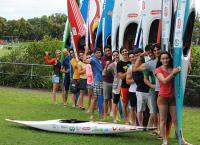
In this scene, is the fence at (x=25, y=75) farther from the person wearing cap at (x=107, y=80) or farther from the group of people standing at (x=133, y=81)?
the person wearing cap at (x=107, y=80)

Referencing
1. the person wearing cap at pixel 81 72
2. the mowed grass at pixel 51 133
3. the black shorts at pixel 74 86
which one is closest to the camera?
the mowed grass at pixel 51 133

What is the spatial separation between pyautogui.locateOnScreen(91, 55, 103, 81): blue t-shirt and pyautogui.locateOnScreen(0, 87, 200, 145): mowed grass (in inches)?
41.9

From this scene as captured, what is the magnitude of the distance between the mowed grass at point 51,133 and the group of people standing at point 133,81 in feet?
1.59

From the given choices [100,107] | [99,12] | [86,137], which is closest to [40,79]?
[99,12]

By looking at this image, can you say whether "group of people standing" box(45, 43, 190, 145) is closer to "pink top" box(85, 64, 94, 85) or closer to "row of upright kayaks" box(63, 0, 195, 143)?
"pink top" box(85, 64, 94, 85)

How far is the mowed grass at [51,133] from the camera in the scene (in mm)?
7348

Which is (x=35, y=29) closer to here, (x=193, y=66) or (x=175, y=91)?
(x=193, y=66)

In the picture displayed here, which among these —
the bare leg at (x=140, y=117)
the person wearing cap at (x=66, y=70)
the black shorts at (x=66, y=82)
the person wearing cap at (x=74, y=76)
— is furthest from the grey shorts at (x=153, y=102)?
the black shorts at (x=66, y=82)

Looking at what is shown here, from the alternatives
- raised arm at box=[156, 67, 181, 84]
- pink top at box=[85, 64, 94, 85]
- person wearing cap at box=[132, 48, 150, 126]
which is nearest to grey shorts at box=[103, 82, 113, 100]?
pink top at box=[85, 64, 94, 85]

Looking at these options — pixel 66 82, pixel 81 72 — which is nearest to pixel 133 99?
pixel 81 72

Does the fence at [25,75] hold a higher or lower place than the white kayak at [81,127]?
higher

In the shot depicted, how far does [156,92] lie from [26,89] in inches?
419

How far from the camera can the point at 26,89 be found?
1738 centimetres

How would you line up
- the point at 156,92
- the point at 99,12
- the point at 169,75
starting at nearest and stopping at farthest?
the point at 169,75, the point at 156,92, the point at 99,12
